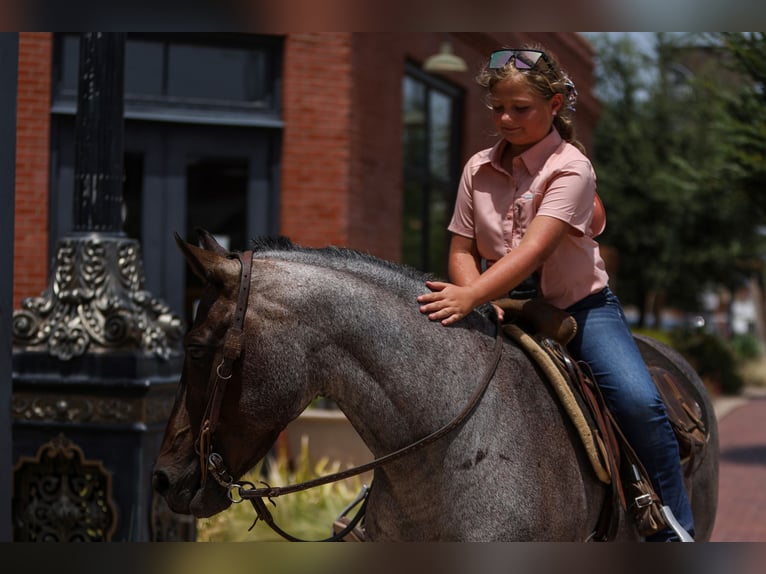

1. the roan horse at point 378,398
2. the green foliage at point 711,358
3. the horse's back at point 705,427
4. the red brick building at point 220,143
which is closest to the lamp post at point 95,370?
the horse's back at point 705,427

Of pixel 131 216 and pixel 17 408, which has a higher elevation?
pixel 131 216

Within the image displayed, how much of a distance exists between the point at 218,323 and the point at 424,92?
10.6 meters

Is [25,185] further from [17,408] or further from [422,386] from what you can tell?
[422,386]

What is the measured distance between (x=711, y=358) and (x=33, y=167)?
1880cm

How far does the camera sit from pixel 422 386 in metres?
3.13

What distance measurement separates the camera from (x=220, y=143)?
10.4 metres

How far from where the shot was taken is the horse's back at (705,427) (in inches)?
184

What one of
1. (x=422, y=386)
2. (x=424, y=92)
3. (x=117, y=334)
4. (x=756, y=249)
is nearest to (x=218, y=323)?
(x=422, y=386)

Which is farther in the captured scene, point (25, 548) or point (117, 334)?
point (117, 334)

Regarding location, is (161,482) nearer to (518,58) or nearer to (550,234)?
(550,234)

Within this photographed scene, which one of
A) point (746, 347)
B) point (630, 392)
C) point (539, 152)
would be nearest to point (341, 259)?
point (539, 152)

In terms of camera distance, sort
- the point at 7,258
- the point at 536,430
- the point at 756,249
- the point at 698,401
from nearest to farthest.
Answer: the point at 536,430, the point at 7,258, the point at 698,401, the point at 756,249

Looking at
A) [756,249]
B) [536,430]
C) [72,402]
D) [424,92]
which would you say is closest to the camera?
[536,430]

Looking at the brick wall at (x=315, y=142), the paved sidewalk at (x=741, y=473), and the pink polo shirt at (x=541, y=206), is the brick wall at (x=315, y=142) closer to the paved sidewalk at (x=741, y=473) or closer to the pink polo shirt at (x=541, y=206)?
the paved sidewalk at (x=741, y=473)
